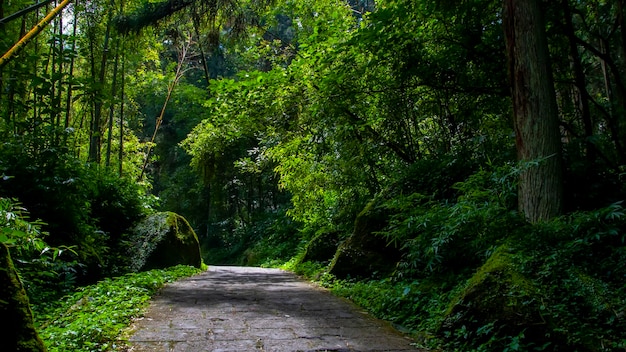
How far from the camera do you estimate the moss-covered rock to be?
218 centimetres

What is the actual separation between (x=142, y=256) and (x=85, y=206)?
1.74m

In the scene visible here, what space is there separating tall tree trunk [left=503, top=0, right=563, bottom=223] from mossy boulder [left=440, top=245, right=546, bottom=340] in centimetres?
110

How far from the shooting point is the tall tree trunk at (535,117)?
174 inches

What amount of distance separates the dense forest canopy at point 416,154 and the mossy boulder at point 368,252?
31 millimetres

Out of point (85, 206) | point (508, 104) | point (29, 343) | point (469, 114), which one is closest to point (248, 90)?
point (85, 206)

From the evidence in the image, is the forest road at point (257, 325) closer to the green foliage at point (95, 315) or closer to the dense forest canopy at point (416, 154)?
the green foliage at point (95, 315)

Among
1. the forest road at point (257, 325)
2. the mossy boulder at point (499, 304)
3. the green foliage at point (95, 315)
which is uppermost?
the mossy boulder at point (499, 304)

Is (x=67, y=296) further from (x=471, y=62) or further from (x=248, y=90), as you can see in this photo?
(x=471, y=62)

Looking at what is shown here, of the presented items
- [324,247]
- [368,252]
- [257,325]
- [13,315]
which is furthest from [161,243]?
[13,315]

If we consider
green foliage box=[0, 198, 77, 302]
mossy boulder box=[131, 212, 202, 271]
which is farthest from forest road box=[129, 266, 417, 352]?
mossy boulder box=[131, 212, 202, 271]

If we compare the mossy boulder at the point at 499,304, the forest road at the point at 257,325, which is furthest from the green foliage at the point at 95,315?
the mossy boulder at the point at 499,304

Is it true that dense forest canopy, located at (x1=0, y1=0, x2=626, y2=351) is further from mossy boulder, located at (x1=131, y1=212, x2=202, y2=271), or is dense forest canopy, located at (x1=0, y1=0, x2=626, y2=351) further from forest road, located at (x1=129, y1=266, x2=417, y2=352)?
forest road, located at (x1=129, y1=266, x2=417, y2=352)

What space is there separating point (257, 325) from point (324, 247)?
5428 mm

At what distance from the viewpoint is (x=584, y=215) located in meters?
3.83
